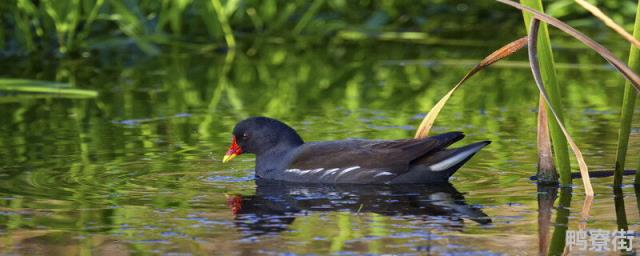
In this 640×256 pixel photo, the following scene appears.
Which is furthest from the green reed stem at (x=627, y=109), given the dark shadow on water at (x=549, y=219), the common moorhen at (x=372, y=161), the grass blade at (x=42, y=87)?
the grass blade at (x=42, y=87)

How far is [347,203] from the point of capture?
21.4ft

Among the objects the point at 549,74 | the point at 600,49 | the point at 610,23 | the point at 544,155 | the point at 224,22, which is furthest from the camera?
the point at 224,22

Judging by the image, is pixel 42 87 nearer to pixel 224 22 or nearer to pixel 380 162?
pixel 224 22

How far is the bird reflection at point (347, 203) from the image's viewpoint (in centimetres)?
598

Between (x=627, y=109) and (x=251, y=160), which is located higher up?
(x=627, y=109)

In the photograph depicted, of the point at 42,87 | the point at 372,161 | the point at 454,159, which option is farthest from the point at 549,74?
the point at 42,87

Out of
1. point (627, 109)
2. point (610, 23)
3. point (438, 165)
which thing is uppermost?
point (610, 23)

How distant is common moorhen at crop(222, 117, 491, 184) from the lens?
7.00 m

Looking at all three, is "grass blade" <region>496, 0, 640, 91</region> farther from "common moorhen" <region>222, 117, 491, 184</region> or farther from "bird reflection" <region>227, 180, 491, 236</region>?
"common moorhen" <region>222, 117, 491, 184</region>

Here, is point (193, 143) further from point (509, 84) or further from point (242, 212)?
point (509, 84)

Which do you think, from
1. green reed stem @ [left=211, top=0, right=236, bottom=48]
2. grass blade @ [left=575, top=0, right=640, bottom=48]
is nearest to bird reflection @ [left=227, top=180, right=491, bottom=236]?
grass blade @ [left=575, top=0, right=640, bottom=48]

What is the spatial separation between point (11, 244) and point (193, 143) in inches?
118

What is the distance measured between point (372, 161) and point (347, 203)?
633mm

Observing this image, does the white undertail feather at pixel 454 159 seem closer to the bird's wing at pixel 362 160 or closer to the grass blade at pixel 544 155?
the bird's wing at pixel 362 160
